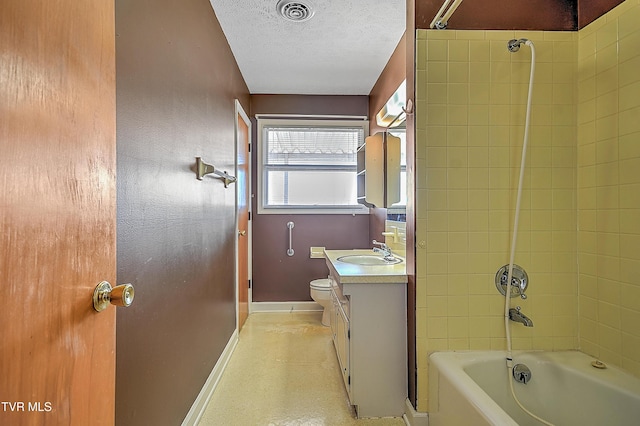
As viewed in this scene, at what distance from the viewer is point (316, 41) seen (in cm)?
257

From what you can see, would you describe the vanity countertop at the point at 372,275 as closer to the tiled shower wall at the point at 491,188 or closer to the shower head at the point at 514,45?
the tiled shower wall at the point at 491,188

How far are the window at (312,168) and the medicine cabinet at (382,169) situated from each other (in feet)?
2.27

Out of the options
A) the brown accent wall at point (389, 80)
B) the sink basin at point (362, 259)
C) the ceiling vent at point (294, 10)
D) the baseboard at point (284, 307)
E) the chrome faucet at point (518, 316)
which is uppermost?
the ceiling vent at point (294, 10)

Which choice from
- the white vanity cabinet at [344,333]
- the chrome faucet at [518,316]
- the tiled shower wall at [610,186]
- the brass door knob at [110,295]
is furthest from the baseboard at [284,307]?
the brass door knob at [110,295]

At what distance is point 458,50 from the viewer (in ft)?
5.42

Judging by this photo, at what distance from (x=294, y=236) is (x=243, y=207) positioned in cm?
71

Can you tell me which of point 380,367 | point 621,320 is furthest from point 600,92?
point 380,367

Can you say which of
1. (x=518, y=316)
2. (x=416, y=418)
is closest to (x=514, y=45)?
(x=518, y=316)

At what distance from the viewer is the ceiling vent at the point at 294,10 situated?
2096mm

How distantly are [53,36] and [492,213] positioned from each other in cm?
176

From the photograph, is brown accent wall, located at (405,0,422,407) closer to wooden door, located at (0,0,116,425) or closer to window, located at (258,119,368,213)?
wooden door, located at (0,0,116,425)

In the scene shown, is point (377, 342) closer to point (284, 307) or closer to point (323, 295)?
point (323, 295)

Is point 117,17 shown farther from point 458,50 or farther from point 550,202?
point 550,202

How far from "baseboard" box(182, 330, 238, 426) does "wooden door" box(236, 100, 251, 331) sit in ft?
1.89
